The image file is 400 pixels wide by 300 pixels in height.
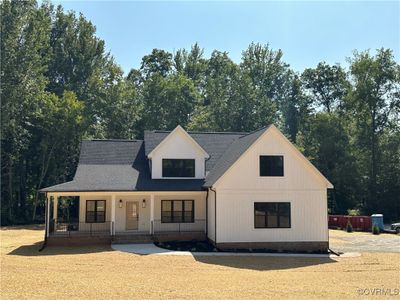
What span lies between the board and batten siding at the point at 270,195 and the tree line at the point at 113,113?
2295 centimetres

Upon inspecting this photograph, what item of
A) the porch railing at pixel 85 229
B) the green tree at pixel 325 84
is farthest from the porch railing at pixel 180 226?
the green tree at pixel 325 84

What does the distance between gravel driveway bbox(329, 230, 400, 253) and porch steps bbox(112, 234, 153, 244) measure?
10275mm

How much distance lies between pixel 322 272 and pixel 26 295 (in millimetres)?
10336

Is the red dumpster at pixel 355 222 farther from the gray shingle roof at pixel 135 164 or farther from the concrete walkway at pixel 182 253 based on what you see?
the concrete walkway at pixel 182 253

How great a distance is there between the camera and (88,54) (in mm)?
50125

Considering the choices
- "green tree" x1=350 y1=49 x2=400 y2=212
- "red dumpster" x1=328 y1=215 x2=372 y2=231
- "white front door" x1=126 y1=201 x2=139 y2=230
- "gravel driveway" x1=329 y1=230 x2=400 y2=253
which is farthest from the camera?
"green tree" x1=350 y1=49 x2=400 y2=212

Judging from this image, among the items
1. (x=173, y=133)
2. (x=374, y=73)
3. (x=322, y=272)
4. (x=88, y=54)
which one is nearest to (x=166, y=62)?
(x=88, y=54)

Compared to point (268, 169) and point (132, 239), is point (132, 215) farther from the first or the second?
point (268, 169)

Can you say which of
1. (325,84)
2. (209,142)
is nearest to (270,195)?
(209,142)

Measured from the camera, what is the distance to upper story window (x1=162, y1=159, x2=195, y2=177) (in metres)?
24.6

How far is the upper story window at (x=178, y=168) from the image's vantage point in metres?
24.6

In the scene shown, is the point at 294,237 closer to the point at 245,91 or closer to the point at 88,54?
the point at 245,91

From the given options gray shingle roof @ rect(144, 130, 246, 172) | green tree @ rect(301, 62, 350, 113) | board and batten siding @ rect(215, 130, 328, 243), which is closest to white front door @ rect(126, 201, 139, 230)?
gray shingle roof @ rect(144, 130, 246, 172)

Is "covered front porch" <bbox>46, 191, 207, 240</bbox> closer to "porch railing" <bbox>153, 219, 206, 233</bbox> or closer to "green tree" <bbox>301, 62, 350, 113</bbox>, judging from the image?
"porch railing" <bbox>153, 219, 206, 233</bbox>
